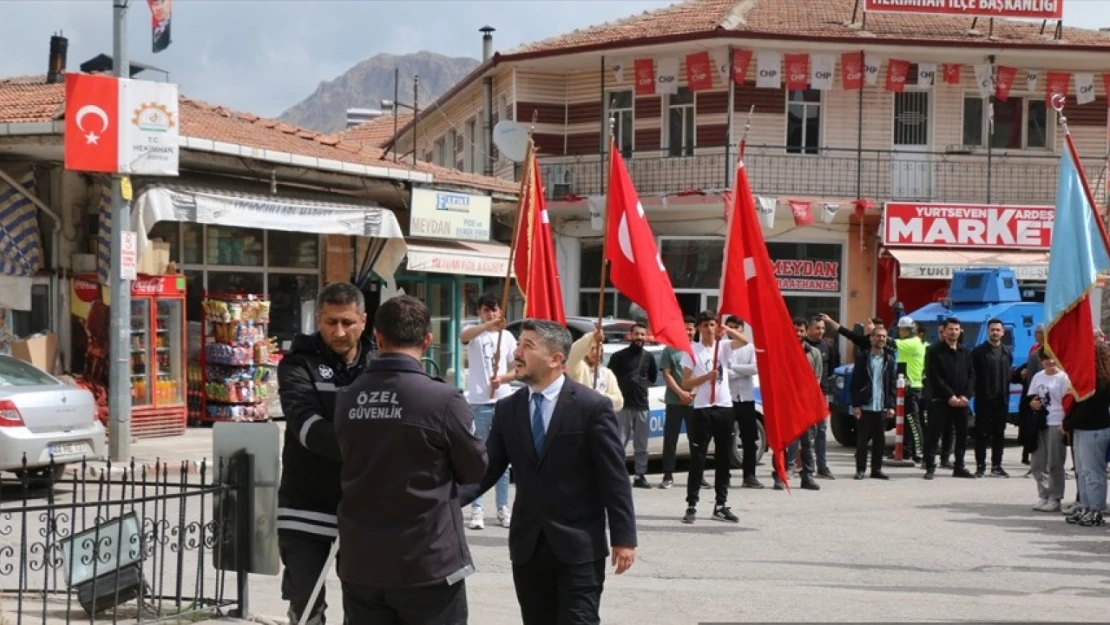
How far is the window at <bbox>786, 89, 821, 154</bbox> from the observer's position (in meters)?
31.0

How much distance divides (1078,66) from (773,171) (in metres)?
7.04

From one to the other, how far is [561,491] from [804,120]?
25.8 m

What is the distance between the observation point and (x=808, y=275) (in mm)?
30906

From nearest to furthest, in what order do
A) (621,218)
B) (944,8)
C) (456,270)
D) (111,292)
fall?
1. (621,218)
2. (111,292)
3. (456,270)
4. (944,8)

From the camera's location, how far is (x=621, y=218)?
12.2 meters

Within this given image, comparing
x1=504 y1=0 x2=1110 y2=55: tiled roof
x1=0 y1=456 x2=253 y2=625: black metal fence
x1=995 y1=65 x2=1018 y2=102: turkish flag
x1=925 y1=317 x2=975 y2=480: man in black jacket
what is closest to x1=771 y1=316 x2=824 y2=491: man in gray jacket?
x1=925 y1=317 x2=975 y2=480: man in black jacket

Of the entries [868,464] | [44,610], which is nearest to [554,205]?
[868,464]

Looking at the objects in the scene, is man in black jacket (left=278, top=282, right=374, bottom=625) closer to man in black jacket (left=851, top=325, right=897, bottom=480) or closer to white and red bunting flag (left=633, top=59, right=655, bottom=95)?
man in black jacket (left=851, top=325, right=897, bottom=480)

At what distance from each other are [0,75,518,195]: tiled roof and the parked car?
4.34 meters

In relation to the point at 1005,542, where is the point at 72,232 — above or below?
above

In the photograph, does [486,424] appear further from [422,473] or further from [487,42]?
[487,42]

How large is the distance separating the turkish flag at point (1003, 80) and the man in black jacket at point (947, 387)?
1488 centimetres

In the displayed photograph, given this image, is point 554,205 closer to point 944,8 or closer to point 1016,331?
point 944,8

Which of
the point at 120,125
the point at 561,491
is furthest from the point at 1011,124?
the point at 561,491
